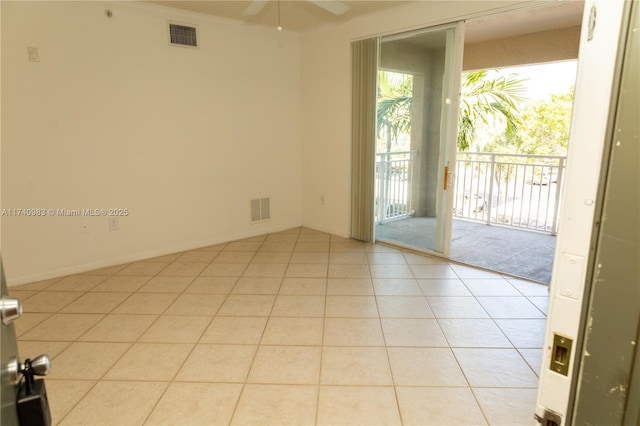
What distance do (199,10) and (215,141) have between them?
134 centimetres

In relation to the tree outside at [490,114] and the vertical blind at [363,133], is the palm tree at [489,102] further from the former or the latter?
the vertical blind at [363,133]

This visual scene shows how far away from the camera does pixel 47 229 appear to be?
3.37 metres

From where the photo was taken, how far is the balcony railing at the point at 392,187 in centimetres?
438

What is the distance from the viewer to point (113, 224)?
373 cm

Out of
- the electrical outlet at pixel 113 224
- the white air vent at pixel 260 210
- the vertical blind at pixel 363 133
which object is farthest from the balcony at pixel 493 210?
the electrical outlet at pixel 113 224

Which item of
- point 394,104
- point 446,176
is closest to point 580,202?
Answer: point 446,176

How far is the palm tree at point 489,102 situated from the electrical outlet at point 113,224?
4760mm

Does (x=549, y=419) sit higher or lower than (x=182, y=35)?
lower

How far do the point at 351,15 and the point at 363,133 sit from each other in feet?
4.10

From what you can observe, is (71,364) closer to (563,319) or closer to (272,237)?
(563,319)

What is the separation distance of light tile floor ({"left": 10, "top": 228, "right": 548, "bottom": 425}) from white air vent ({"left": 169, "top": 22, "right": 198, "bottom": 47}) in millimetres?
2300

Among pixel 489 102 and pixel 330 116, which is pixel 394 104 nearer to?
pixel 330 116

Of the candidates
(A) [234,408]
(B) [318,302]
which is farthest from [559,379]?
(B) [318,302]

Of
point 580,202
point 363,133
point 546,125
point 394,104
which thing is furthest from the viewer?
point 546,125
